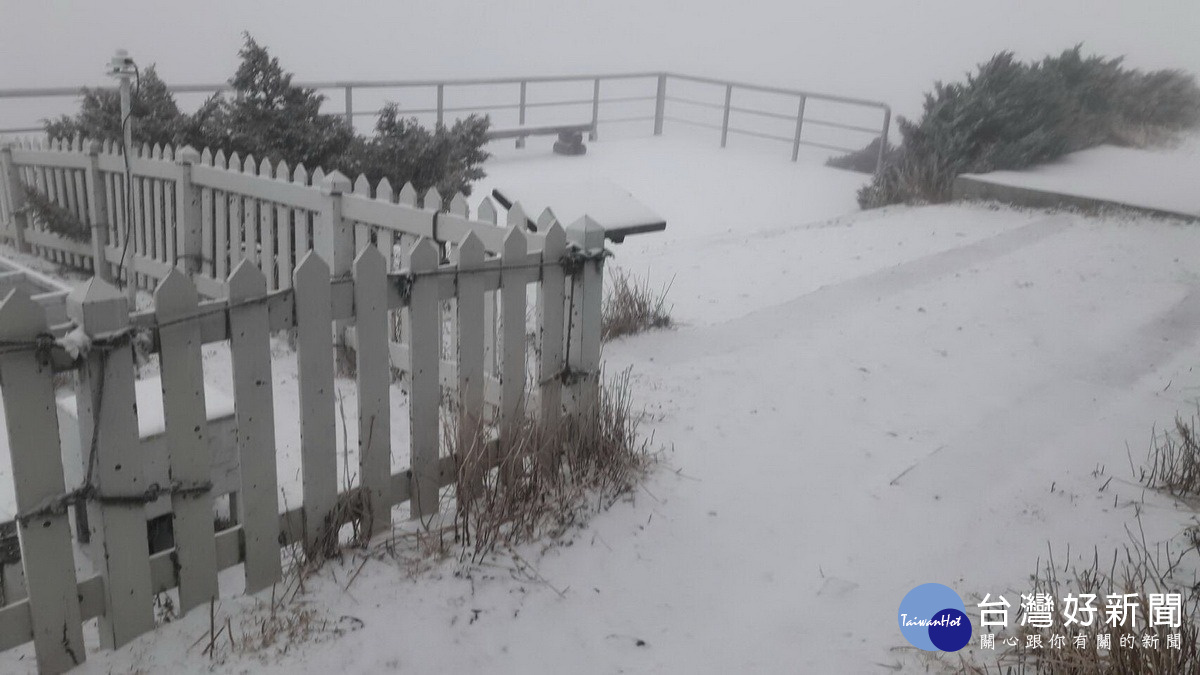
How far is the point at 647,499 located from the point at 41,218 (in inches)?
209

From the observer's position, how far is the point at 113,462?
1.97 m

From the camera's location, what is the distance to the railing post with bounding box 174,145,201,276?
5004 mm

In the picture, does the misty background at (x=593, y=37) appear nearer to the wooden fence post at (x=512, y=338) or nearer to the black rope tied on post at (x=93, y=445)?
the wooden fence post at (x=512, y=338)

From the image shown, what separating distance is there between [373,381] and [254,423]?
36 cm

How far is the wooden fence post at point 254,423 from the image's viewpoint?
6.98ft

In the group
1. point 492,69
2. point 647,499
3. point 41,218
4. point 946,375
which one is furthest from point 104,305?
point 492,69

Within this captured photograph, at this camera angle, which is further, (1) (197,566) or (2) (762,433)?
(2) (762,433)

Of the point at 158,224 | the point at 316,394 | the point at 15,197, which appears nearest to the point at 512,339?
the point at 316,394

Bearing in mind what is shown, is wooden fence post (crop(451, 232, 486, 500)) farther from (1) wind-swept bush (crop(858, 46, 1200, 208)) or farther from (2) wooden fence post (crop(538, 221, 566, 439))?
(1) wind-swept bush (crop(858, 46, 1200, 208))

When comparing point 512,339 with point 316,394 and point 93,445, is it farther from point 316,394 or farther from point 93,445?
point 93,445

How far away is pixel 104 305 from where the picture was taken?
1.87 meters

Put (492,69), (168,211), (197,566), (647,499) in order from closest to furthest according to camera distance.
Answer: (197,566) → (647,499) → (168,211) → (492,69)

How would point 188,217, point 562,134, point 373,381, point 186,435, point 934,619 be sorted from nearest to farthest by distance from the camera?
1. point 186,435
2. point 934,619
3. point 373,381
4. point 188,217
5. point 562,134

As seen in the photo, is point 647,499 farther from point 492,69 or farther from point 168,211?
point 492,69
